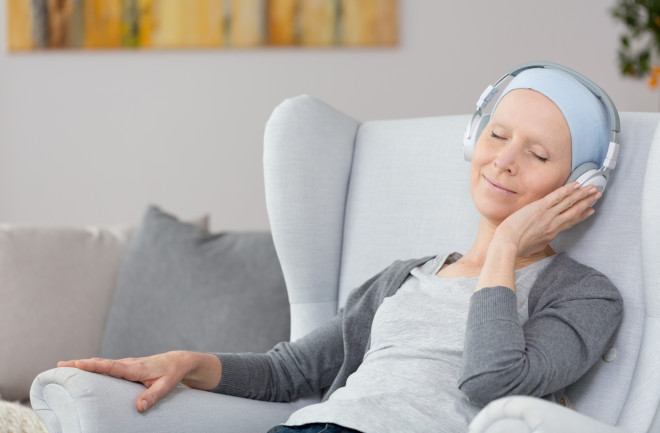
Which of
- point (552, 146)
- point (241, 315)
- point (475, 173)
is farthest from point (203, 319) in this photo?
point (552, 146)

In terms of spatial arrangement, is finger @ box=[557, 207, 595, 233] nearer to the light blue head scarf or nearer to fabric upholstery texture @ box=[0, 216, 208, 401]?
the light blue head scarf

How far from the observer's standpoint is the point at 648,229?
1.12 metres

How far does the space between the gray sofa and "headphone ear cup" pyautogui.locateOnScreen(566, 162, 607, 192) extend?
0.06 m

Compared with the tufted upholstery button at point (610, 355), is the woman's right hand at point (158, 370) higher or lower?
lower

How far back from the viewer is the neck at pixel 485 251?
1290 mm

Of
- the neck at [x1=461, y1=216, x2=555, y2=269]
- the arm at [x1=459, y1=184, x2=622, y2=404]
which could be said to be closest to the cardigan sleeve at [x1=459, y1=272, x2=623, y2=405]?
the arm at [x1=459, y1=184, x2=622, y2=404]

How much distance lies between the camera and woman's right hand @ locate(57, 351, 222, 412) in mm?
1208

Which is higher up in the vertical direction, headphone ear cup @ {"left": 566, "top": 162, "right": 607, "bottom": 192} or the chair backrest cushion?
headphone ear cup @ {"left": 566, "top": 162, "right": 607, "bottom": 192}

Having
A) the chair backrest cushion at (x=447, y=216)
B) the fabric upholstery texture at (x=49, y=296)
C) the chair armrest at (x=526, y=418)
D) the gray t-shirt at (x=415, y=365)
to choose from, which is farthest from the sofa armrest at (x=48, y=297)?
the chair armrest at (x=526, y=418)

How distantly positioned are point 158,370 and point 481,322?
51cm

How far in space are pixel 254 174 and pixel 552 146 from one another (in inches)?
77.4

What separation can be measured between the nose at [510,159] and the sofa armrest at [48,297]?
141 centimetres

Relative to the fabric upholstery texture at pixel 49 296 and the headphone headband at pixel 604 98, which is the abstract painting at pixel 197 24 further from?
the headphone headband at pixel 604 98

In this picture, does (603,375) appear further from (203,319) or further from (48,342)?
(48,342)
